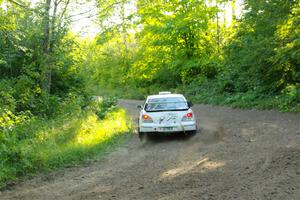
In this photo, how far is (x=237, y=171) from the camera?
8188 mm

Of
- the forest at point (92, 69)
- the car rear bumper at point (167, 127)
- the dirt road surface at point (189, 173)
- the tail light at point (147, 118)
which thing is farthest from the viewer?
the tail light at point (147, 118)

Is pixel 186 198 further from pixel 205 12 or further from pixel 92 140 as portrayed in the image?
pixel 205 12

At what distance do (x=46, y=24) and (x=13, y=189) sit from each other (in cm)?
1045

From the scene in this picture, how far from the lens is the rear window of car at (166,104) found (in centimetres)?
1368

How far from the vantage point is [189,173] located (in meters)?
8.37

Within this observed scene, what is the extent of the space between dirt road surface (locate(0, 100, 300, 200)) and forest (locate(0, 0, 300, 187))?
1.09 meters

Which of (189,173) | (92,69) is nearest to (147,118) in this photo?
(189,173)

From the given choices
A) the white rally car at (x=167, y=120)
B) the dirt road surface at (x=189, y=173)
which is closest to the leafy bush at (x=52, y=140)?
the dirt road surface at (x=189, y=173)

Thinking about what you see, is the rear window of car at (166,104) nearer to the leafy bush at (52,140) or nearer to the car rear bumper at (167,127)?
the car rear bumper at (167,127)

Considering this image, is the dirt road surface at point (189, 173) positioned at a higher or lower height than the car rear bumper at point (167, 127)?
lower

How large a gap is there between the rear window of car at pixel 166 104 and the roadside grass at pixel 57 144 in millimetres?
1648

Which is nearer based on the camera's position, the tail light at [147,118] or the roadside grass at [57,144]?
the roadside grass at [57,144]

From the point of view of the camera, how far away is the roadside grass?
29.5 ft

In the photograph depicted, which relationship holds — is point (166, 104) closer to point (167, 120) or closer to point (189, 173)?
point (167, 120)
